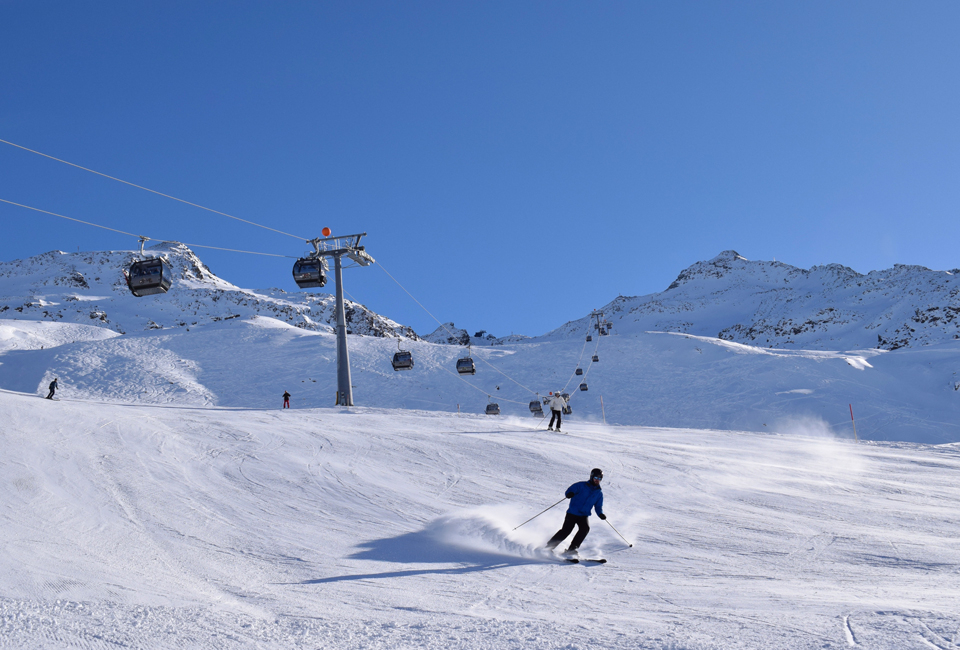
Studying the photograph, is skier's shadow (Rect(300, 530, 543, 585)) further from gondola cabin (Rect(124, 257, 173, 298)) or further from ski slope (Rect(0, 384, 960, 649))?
gondola cabin (Rect(124, 257, 173, 298))

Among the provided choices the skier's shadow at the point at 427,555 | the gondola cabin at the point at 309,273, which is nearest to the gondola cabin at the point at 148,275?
the gondola cabin at the point at 309,273

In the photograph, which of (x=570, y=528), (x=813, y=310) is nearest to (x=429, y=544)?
(x=570, y=528)

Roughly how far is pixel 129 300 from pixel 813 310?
146 metres

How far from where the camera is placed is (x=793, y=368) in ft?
142

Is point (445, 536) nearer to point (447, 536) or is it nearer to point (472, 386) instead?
point (447, 536)

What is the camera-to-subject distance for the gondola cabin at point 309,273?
1064 inches

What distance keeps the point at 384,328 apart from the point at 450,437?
492 feet

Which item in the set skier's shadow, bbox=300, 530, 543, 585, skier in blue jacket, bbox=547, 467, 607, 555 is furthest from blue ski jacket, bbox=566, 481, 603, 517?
skier's shadow, bbox=300, 530, 543, 585

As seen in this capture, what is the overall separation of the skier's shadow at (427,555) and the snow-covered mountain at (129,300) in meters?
96.1

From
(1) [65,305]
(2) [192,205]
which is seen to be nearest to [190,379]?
(2) [192,205]

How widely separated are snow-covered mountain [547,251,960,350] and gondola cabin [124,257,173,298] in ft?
220

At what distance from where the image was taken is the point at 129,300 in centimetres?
12281

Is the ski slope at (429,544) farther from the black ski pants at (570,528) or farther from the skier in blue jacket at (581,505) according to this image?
the skier in blue jacket at (581,505)

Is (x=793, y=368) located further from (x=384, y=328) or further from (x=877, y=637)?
(x=384, y=328)
